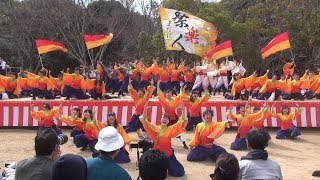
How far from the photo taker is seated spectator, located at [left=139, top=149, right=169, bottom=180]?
3.29 m

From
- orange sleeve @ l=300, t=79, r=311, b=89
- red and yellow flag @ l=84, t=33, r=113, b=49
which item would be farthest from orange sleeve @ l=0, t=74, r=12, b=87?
orange sleeve @ l=300, t=79, r=311, b=89

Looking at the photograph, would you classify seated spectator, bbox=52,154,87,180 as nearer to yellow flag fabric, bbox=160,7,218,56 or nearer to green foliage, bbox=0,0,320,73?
yellow flag fabric, bbox=160,7,218,56

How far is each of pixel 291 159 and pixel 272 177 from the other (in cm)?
626

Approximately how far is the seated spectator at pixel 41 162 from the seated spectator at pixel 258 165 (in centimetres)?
177

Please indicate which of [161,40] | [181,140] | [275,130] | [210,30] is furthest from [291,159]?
[161,40]

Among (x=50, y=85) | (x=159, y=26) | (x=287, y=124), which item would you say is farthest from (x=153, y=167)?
(x=159, y=26)

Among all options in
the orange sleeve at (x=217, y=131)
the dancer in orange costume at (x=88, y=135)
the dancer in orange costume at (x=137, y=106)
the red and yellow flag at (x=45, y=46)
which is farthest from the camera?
the red and yellow flag at (x=45, y=46)

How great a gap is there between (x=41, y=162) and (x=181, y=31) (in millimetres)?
15398

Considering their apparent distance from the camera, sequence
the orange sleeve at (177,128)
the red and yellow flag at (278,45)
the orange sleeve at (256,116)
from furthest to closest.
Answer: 1. the red and yellow flag at (278,45)
2. the orange sleeve at (256,116)
3. the orange sleeve at (177,128)

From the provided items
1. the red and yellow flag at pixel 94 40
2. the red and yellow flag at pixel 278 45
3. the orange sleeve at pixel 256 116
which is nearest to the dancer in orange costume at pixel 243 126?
the orange sleeve at pixel 256 116

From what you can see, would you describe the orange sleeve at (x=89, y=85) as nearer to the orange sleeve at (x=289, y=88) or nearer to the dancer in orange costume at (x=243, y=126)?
the dancer in orange costume at (x=243, y=126)

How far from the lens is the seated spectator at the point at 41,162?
3723mm

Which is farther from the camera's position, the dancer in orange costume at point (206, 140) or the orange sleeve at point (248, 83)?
the orange sleeve at point (248, 83)

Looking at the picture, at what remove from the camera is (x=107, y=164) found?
12.3 feet
